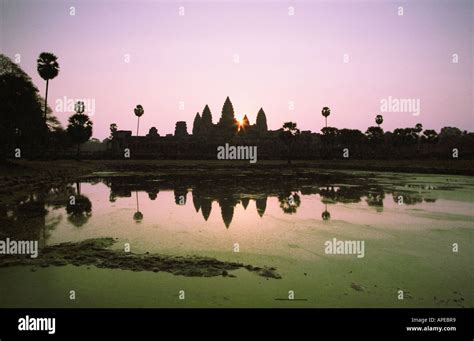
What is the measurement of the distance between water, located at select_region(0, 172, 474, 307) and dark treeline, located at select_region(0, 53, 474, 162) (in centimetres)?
1646

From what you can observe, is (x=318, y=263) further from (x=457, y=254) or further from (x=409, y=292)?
(x=457, y=254)

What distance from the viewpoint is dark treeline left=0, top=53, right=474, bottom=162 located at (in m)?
33.8

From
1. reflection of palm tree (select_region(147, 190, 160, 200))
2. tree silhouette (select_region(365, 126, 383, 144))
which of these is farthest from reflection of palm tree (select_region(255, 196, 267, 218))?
tree silhouette (select_region(365, 126, 383, 144))

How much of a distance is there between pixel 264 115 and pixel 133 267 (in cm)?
11390

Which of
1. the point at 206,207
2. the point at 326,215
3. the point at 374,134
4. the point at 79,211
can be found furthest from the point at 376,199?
the point at 374,134

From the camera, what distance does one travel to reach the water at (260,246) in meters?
7.01

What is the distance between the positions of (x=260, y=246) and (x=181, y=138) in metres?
84.5

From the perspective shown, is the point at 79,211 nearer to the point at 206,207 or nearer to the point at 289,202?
the point at 206,207

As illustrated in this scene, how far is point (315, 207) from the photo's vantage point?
1833 centimetres

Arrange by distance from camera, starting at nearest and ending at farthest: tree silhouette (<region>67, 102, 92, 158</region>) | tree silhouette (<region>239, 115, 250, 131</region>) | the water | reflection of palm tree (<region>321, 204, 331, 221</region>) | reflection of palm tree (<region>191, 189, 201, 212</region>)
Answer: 1. the water
2. reflection of palm tree (<region>321, 204, 331, 221</region>)
3. reflection of palm tree (<region>191, 189, 201, 212</region>)
4. tree silhouette (<region>67, 102, 92, 158</region>)
5. tree silhouette (<region>239, 115, 250, 131</region>)

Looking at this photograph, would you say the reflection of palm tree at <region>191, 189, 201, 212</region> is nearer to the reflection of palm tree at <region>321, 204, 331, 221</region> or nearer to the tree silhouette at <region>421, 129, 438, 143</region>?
the reflection of palm tree at <region>321, 204, 331, 221</region>
